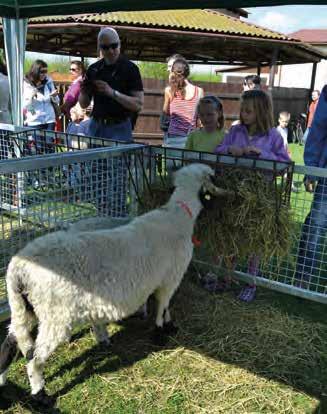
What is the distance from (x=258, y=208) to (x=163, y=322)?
1.10 m

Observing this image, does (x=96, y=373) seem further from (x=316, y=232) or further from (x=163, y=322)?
(x=316, y=232)

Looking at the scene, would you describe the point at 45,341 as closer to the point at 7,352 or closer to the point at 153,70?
the point at 7,352

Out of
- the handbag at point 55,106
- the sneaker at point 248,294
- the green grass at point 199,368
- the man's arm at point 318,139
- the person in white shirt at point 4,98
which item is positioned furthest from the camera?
the handbag at point 55,106

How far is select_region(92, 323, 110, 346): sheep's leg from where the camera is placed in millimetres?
3041

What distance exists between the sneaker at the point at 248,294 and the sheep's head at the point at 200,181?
48.4 inches

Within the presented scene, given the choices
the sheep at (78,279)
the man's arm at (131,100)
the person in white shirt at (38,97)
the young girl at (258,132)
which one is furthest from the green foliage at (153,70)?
the sheep at (78,279)

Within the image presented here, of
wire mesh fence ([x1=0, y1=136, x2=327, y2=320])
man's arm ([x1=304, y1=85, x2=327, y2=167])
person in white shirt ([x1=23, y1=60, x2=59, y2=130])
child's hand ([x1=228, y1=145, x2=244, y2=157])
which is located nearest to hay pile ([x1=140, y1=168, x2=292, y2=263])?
wire mesh fence ([x1=0, y1=136, x2=327, y2=320])

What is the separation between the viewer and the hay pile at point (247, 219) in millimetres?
3027

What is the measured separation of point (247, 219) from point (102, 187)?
113cm

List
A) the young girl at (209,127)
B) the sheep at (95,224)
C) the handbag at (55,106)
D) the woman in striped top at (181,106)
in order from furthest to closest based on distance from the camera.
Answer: the handbag at (55,106), the woman in striped top at (181,106), the young girl at (209,127), the sheep at (95,224)

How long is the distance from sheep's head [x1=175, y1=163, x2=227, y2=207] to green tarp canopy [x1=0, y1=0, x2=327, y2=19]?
1.22 metres

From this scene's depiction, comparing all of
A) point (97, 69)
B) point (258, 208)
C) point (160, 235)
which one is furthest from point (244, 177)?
point (97, 69)

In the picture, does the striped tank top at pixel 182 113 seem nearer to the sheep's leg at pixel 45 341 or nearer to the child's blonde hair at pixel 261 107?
the child's blonde hair at pixel 261 107

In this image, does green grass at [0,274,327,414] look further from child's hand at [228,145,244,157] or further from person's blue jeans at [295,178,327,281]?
child's hand at [228,145,244,157]
